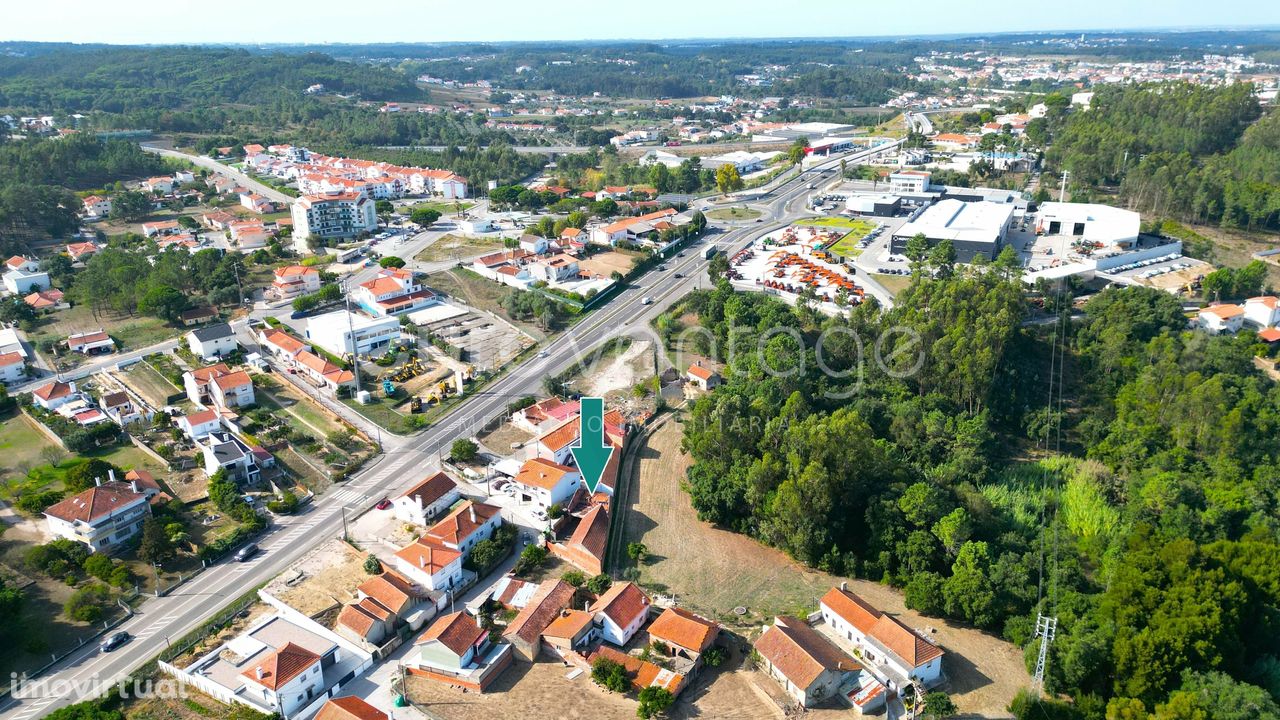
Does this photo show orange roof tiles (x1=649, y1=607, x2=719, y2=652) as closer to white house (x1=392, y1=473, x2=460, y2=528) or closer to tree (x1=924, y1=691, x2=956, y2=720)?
tree (x1=924, y1=691, x2=956, y2=720)

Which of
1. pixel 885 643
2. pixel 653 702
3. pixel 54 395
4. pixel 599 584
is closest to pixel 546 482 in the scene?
pixel 599 584

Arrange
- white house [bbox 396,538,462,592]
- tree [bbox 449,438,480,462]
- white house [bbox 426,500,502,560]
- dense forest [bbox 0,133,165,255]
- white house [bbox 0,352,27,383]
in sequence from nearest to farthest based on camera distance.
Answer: white house [bbox 396,538,462,592], white house [bbox 426,500,502,560], tree [bbox 449,438,480,462], white house [bbox 0,352,27,383], dense forest [bbox 0,133,165,255]

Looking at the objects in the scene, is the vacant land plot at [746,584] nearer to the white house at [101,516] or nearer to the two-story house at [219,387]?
the white house at [101,516]

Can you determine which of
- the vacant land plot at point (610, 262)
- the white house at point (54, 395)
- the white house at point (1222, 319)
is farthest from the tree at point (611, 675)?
the white house at point (1222, 319)

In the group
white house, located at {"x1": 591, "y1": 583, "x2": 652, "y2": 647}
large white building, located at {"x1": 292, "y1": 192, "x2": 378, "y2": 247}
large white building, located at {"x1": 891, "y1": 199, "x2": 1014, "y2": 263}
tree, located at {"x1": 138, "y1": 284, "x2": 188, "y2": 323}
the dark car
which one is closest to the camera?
the dark car

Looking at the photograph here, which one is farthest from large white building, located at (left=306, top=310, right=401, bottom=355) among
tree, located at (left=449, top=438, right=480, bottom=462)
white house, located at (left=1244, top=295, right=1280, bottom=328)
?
white house, located at (left=1244, top=295, right=1280, bottom=328)

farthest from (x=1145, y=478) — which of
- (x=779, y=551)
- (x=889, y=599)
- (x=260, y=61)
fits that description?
(x=260, y=61)

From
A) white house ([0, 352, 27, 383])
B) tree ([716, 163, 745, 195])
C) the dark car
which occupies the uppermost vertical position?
tree ([716, 163, 745, 195])
